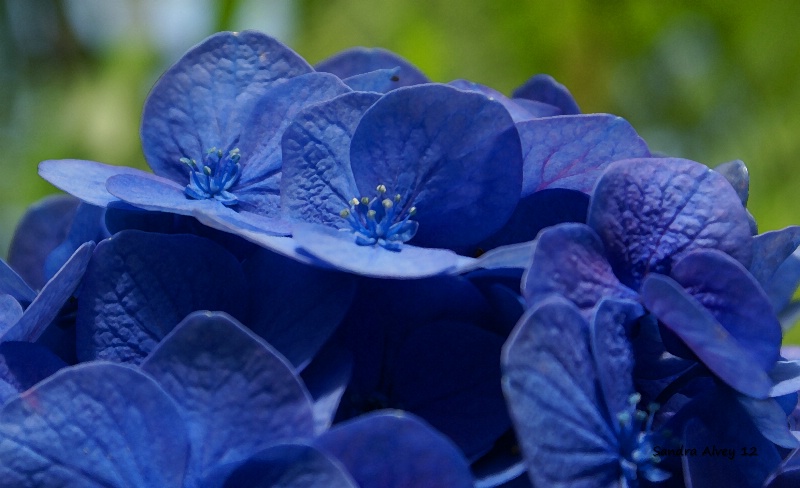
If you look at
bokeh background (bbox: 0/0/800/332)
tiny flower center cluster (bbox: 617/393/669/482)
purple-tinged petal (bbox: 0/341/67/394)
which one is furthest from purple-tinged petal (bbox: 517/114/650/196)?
bokeh background (bbox: 0/0/800/332)

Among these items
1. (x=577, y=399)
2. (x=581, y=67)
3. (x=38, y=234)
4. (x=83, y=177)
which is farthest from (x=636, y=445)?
(x=581, y=67)

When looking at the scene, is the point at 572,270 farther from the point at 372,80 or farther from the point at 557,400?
the point at 372,80

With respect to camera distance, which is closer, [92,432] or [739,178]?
[92,432]

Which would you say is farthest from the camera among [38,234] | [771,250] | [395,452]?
[38,234]

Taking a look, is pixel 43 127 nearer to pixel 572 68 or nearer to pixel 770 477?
pixel 572 68

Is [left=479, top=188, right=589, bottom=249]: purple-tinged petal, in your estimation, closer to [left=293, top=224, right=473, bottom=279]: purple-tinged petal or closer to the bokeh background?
[left=293, top=224, right=473, bottom=279]: purple-tinged petal

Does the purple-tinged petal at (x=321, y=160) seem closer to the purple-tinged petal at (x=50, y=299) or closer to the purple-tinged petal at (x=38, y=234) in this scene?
the purple-tinged petal at (x=50, y=299)
